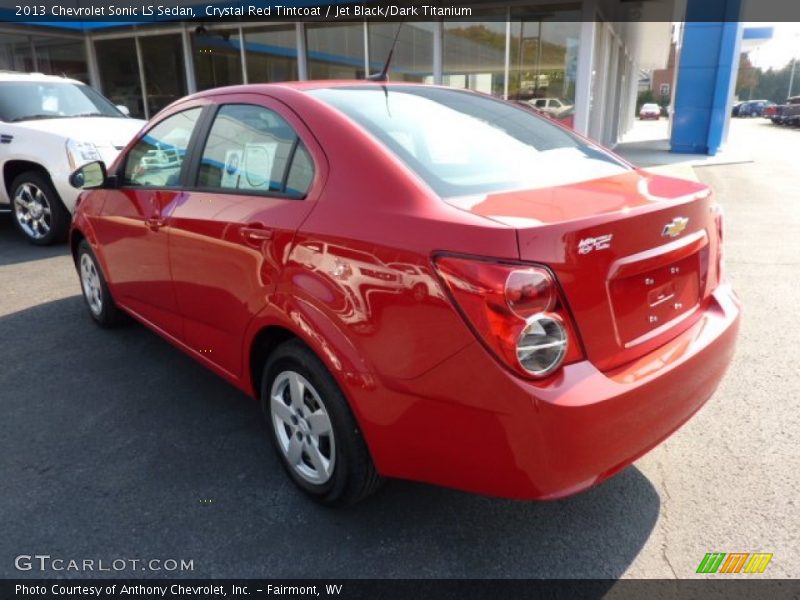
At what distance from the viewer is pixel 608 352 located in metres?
1.96

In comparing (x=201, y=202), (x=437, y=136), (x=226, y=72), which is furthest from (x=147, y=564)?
(x=226, y=72)

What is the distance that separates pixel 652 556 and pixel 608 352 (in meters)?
0.85

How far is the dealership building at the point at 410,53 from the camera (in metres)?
12.8

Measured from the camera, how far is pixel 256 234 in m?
2.49

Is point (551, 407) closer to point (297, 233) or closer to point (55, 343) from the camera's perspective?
point (297, 233)

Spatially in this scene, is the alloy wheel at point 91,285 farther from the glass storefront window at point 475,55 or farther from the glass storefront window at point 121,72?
the glass storefront window at point 121,72

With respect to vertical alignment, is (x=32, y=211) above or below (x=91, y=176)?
below

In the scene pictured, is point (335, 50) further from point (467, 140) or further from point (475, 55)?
point (467, 140)

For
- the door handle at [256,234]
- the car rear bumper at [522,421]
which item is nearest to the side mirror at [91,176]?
the door handle at [256,234]

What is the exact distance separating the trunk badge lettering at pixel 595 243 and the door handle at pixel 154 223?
214 centimetres

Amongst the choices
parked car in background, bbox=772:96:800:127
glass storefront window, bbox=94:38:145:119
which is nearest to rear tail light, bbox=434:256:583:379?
glass storefront window, bbox=94:38:145:119

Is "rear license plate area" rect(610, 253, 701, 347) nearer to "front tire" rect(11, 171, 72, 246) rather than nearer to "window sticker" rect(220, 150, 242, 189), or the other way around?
"window sticker" rect(220, 150, 242, 189)

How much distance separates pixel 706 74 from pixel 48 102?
50.7 feet

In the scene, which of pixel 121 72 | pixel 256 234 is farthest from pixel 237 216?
pixel 121 72
